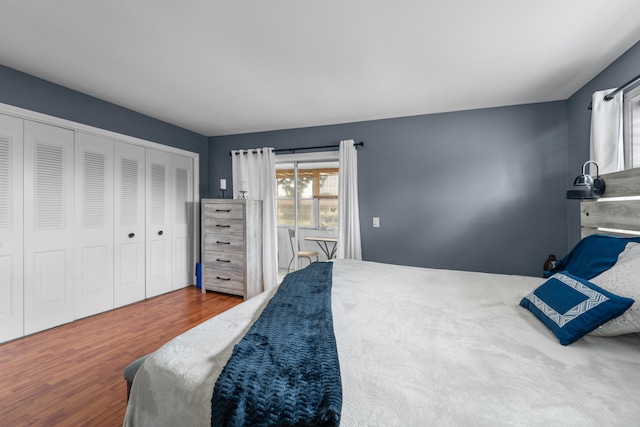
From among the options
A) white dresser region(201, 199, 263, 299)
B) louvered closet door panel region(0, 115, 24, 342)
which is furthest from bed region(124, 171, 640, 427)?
louvered closet door panel region(0, 115, 24, 342)

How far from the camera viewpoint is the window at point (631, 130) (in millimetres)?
2070

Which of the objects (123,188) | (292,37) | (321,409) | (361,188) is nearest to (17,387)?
(123,188)

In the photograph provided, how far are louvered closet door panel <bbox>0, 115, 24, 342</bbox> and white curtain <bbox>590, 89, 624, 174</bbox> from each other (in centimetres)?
476

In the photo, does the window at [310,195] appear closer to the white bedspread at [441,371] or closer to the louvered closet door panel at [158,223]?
the louvered closet door panel at [158,223]

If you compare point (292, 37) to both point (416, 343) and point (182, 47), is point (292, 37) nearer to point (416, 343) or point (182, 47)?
point (182, 47)

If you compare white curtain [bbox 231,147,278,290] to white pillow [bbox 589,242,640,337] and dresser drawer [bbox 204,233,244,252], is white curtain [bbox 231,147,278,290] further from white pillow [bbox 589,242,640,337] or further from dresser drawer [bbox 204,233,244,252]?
white pillow [bbox 589,242,640,337]

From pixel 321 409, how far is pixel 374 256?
2.96m

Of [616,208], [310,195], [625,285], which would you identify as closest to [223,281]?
[310,195]

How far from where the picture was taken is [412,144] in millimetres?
3449

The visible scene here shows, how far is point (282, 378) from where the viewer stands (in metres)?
0.87

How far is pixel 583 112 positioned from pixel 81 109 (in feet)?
16.1

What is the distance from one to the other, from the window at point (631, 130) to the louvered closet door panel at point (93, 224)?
4780 millimetres

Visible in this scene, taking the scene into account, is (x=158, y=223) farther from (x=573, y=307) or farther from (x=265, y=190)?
(x=573, y=307)

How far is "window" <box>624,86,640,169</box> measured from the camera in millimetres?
2070
